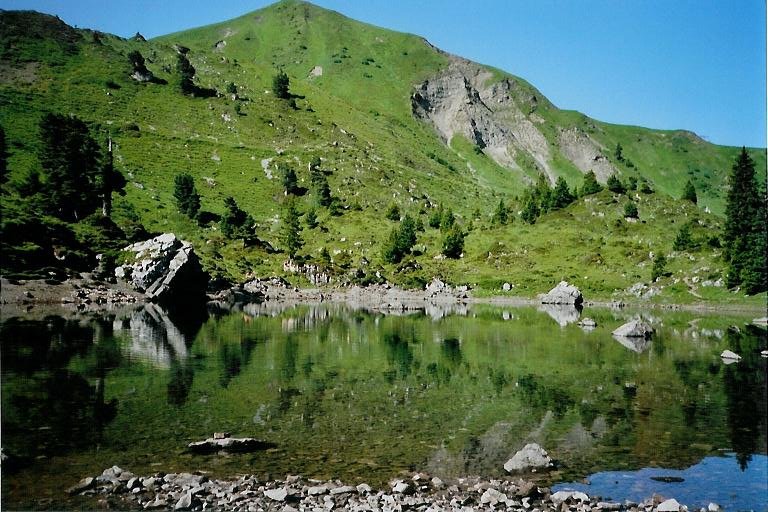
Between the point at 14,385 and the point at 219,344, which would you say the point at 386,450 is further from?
the point at 219,344

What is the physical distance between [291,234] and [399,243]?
28043 millimetres

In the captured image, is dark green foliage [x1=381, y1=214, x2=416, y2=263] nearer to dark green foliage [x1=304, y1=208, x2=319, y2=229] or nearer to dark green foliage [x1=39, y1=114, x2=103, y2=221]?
→ dark green foliage [x1=304, y1=208, x2=319, y2=229]

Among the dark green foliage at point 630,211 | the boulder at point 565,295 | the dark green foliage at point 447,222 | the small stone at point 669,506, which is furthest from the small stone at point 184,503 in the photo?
the dark green foliage at point 630,211

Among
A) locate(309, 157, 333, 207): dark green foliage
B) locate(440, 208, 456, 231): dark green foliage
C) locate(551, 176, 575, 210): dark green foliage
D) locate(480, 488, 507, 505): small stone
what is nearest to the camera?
locate(480, 488, 507, 505): small stone

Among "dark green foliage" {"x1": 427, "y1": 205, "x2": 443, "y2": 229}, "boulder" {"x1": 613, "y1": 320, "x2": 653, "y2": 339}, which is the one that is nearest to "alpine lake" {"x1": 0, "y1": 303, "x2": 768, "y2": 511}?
"boulder" {"x1": 613, "y1": 320, "x2": 653, "y2": 339}

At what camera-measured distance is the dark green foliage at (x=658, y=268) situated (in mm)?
120812

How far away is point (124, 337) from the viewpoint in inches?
1997

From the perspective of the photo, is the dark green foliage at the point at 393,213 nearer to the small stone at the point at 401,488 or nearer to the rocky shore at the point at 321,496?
the rocky shore at the point at 321,496

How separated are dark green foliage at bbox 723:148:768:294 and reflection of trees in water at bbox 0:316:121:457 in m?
91.3

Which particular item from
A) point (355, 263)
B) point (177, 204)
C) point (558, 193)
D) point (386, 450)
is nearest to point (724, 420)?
point (386, 450)

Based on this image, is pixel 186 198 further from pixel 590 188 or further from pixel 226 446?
pixel 226 446

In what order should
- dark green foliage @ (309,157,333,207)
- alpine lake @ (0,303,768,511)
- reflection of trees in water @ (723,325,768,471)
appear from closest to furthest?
1. alpine lake @ (0,303,768,511)
2. reflection of trees in water @ (723,325,768,471)
3. dark green foliage @ (309,157,333,207)

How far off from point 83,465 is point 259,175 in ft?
559

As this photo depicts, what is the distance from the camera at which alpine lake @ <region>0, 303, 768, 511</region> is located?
19812 millimetres
